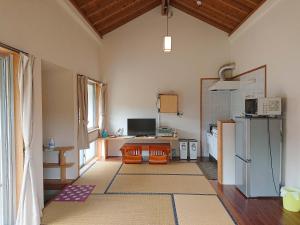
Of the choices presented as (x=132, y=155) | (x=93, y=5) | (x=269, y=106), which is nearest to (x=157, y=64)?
(x=93, y=5)

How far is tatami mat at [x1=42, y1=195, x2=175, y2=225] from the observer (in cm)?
298

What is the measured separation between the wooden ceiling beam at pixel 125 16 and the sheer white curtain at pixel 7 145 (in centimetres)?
364

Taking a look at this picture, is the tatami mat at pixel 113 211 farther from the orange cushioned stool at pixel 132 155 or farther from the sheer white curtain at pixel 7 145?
the orange cushioned stool at pixel 132 155

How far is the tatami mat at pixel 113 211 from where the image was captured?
298 centimetres

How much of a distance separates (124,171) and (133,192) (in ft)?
4.32

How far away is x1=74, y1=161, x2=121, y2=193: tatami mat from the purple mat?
15 centimetres

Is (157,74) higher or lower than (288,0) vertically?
lower

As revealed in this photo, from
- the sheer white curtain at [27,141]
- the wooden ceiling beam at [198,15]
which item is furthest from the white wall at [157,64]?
the sheer white curtain at [27,141]

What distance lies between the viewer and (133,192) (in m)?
3.96

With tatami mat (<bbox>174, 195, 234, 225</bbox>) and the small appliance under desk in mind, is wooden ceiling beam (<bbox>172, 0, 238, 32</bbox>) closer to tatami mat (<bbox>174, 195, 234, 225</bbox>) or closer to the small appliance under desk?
the small appliance under desk

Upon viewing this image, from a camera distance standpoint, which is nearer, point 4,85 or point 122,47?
point 4,85

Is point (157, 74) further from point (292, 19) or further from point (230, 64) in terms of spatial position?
point (292, 19)

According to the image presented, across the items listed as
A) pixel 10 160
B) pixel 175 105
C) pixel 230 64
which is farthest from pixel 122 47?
pixel 10 160

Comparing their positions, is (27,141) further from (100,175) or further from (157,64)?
(157,64)
